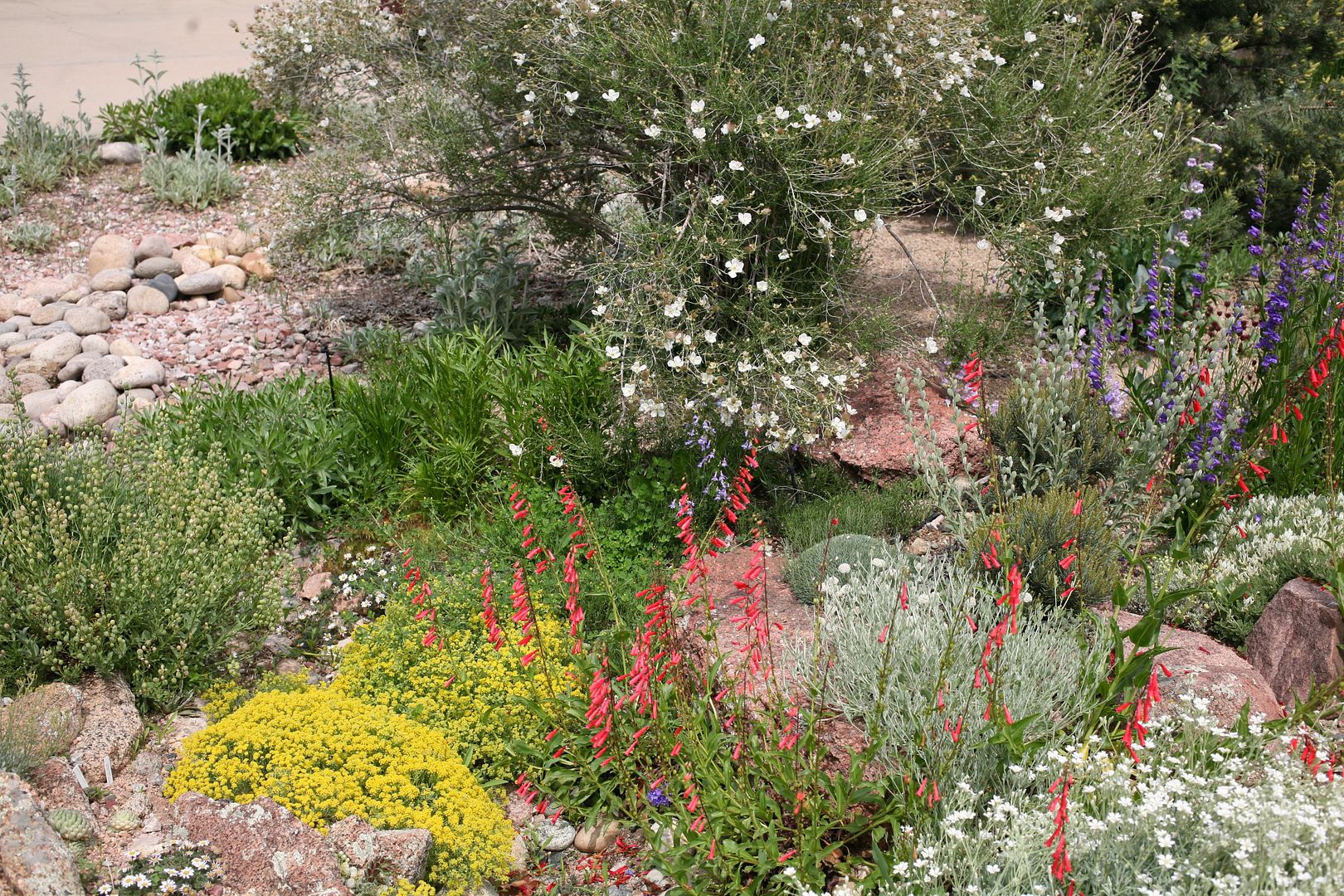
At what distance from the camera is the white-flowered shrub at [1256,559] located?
4.18 m

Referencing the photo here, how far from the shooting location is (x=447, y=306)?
660 cm

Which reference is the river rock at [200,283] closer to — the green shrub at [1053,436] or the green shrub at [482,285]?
the green shrub at [482,285]

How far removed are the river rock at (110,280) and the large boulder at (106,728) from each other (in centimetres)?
444

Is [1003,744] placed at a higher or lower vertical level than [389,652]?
higher

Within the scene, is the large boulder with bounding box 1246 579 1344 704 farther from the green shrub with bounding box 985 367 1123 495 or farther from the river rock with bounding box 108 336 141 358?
the river rock with bounding box 108 336 141 358

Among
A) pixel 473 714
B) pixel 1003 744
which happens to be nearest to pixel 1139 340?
pixel 1003 744

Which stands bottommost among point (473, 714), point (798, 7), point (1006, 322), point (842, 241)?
point (473, 714)

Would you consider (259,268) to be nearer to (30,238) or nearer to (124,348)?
(124,348)

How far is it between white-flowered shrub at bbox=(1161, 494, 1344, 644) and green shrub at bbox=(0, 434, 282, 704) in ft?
11.6

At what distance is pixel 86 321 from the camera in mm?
7105

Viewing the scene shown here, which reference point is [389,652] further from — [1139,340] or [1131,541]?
[1139,340]

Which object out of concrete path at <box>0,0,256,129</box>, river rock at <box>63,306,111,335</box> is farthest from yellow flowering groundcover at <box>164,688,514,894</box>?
concrete path at <box>0,0,256,129</box>

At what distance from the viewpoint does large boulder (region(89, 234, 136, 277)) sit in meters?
7.77

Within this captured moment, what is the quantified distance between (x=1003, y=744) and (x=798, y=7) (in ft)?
11.5
